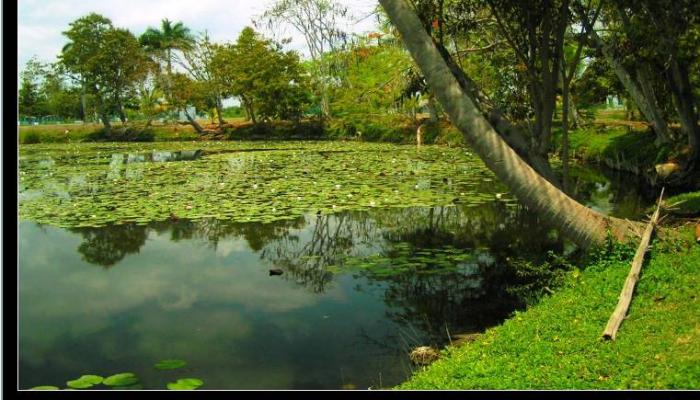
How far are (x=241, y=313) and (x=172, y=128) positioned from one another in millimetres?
35358

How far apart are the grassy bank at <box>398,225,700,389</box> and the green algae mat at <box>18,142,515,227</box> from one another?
572cm

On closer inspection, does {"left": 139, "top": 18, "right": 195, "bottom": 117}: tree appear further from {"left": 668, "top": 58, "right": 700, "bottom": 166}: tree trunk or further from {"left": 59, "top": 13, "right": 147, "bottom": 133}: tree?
{"left": 668, "top": 58, "right": 700, "bottom": 166}: tree trunk

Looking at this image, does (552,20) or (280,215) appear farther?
(280,215)

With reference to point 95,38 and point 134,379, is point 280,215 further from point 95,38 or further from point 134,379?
point 95,38

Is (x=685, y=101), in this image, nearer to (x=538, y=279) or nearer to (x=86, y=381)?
(x=538, y=279)

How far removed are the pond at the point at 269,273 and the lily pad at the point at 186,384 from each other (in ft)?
0.62

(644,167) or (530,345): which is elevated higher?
(644,167)

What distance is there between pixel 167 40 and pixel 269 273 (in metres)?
40.5

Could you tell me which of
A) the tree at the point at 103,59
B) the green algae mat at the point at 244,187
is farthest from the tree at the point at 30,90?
the green algae mat at the point at 244,187

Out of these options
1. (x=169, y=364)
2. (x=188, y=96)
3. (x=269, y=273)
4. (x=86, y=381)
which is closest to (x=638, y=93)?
(x=269, y=273)

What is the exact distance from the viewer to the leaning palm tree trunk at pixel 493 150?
568cm

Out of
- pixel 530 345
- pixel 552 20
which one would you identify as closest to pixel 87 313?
pixel 530 345

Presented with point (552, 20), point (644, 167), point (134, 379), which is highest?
point (552, 20)

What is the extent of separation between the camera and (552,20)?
7.30 m
